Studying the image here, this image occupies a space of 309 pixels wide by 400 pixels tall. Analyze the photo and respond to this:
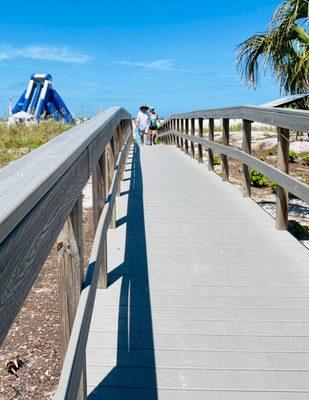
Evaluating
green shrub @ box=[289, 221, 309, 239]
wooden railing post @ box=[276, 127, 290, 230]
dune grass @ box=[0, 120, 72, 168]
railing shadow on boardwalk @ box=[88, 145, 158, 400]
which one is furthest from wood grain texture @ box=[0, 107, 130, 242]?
dune grass @ box=[0, 120, 72, 168]

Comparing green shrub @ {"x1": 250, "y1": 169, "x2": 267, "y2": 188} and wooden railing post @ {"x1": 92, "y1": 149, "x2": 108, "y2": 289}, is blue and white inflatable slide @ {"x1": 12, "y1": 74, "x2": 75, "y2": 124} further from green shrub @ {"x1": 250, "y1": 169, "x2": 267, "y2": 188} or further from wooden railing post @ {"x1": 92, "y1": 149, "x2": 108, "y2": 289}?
wooden railing post @ {"x1": 92, "y1": 149, "x2": 108, "y2": 289}

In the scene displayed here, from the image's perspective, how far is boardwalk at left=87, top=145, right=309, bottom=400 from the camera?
9.98ft

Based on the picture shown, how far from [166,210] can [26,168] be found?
5.62m

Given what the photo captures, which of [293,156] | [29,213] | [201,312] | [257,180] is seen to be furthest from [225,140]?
[29,213]

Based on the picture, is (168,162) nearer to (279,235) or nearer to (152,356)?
(279,235)

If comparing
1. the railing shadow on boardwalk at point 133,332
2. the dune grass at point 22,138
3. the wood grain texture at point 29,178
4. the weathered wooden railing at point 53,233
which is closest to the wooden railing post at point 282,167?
the railing shadow on boardwalk at point 133,332

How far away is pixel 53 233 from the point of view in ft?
5.61

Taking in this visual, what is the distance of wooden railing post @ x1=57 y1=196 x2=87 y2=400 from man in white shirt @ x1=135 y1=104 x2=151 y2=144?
19351 millimetres

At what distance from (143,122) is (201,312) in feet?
61.4

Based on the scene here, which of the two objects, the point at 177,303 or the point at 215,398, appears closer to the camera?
the point at 215,398

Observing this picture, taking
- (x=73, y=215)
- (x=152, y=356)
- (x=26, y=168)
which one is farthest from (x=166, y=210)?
(x=26, y=168)

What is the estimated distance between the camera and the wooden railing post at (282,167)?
19.3 ft

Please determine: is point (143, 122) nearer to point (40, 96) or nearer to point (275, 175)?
point (275, 175)

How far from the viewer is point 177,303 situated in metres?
4.08
